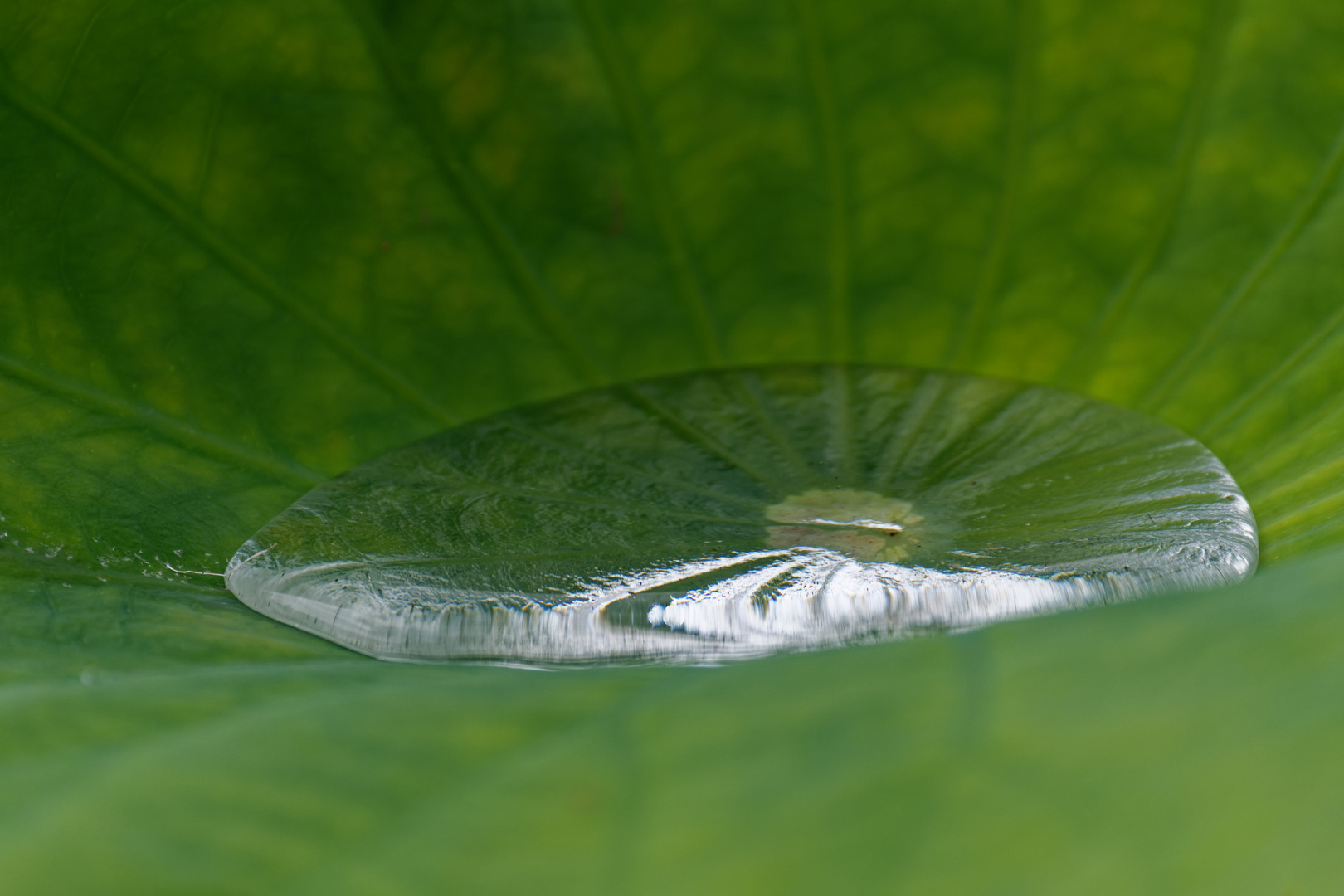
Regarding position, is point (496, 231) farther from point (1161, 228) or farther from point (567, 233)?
point (1161, 228)

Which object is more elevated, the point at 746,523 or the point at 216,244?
the point at 216,244

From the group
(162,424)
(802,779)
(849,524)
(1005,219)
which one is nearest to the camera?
(802,779)

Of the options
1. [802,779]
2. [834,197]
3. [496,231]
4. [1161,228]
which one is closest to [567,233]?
[496,231]

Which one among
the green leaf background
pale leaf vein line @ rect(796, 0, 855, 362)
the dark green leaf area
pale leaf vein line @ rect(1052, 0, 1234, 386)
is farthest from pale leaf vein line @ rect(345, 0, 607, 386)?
the dark green leaf area

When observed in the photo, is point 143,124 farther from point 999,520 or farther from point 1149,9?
point 1149,9

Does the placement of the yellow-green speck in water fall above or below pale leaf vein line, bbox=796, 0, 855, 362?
below

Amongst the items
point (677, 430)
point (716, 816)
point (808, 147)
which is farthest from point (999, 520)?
point (716, 816)

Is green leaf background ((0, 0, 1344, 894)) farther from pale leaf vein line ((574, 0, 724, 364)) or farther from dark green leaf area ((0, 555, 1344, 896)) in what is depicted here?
dark green leaf area ((0, 555, 1344, 896))

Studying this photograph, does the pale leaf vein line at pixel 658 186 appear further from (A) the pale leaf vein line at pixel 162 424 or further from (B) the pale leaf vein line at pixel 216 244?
(A) the pale leaf vein line at pixel 162 424
